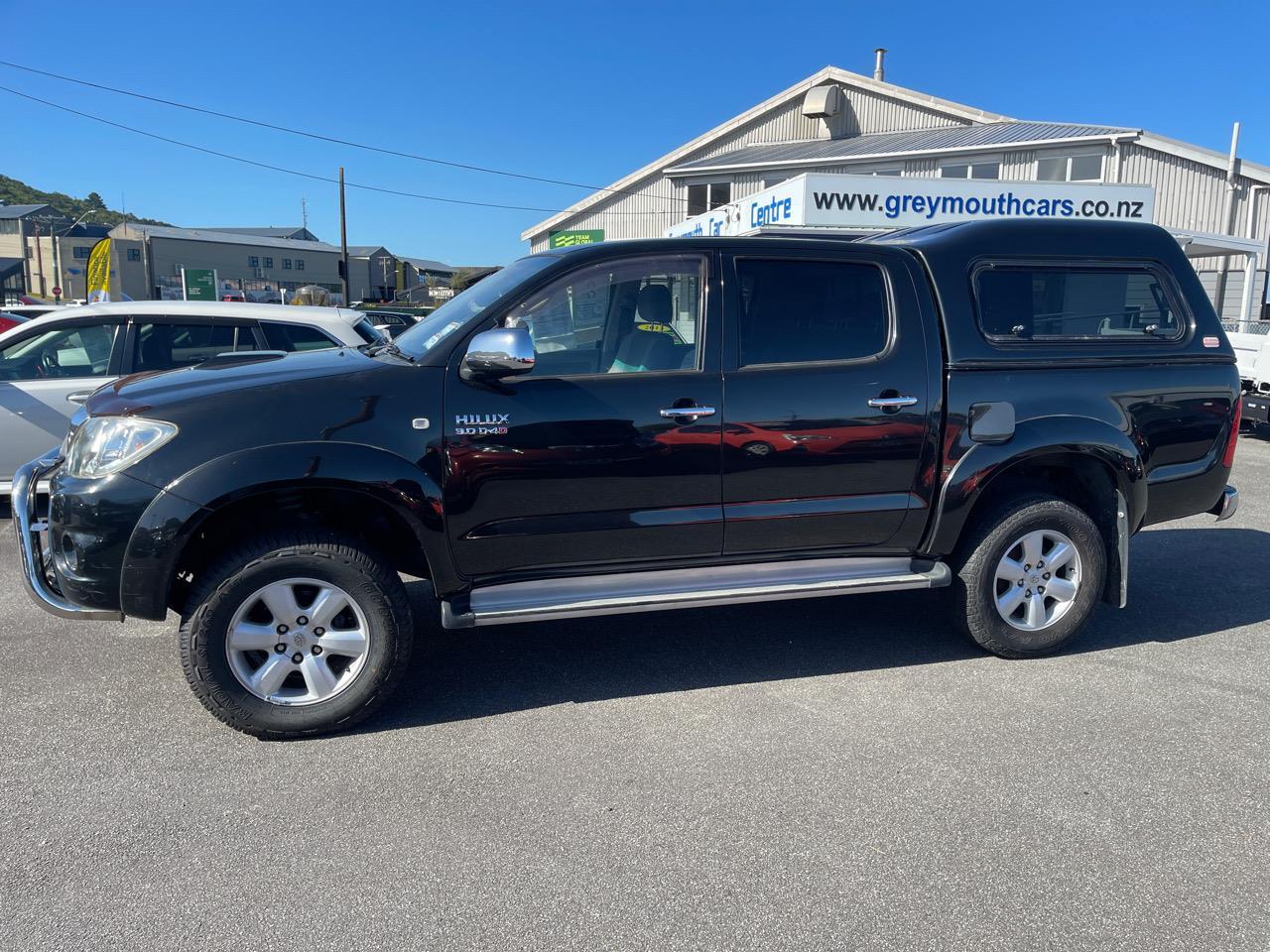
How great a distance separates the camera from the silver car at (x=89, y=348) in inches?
263

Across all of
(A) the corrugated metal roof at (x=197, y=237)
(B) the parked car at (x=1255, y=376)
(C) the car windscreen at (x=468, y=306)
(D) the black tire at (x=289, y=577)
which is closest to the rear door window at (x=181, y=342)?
(C) the car windscreen at (x=468, y=306)

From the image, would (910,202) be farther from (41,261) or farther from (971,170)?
(41,261)

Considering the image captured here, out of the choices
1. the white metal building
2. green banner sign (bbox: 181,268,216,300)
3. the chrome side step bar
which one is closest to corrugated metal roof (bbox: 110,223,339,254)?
green banner sign (bbox: 181,268,216,300)

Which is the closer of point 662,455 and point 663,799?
point 663,799

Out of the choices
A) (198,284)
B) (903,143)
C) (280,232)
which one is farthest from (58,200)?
(903,143)

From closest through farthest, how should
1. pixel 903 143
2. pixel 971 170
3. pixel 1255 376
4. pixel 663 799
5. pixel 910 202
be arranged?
pixel 663 799, pixel 1255 376, pixel 910 202, pixel 971 170, pixel 903 143

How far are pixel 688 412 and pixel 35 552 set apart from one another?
269 centimetres

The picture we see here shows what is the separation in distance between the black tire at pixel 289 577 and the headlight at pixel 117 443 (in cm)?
50

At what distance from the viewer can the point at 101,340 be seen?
6.79 meters

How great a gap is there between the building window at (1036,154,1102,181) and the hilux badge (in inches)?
928

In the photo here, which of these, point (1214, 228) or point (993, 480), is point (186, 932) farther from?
point (1214, 228)

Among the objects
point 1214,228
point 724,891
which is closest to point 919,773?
point 724,891

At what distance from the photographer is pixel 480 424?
3650 mm

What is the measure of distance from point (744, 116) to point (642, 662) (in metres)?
27.7
